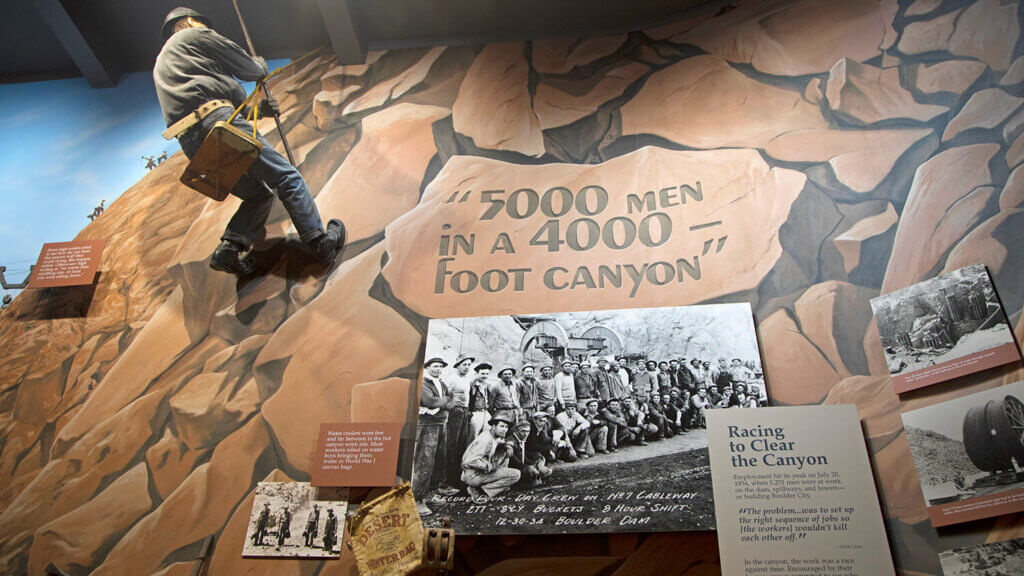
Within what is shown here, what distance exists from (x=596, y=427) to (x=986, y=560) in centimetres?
141

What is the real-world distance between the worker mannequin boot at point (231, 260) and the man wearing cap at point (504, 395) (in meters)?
1.60

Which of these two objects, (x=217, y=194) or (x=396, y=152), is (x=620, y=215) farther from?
(x=217, y=194)

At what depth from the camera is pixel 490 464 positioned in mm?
2850

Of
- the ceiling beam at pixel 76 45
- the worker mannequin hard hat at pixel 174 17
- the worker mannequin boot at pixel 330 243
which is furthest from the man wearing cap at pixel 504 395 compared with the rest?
the ceiling beam at pixel 76 45

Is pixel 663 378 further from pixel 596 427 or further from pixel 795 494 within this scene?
pixel 795 494

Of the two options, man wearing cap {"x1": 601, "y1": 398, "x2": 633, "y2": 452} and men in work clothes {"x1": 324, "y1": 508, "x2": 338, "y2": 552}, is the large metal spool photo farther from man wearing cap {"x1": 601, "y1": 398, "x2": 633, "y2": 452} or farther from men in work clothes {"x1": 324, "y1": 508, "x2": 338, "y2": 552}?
men in work clothes {"x1": 324, "y1": 508, "x2": 338, "y2": 552}

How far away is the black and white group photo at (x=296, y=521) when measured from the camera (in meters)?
2.86

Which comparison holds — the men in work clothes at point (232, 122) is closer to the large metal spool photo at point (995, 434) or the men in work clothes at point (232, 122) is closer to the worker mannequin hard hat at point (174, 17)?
the worker mannequin hard hat at point (174, 17)

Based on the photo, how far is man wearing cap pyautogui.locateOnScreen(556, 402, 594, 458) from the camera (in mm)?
2816

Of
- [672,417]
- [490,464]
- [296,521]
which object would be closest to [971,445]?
[672,417]

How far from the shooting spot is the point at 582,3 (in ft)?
14.2

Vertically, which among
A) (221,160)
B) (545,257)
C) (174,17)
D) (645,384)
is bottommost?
(645,384)

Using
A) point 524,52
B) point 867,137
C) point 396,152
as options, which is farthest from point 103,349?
point 867,137

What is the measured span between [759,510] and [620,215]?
1587 mm
